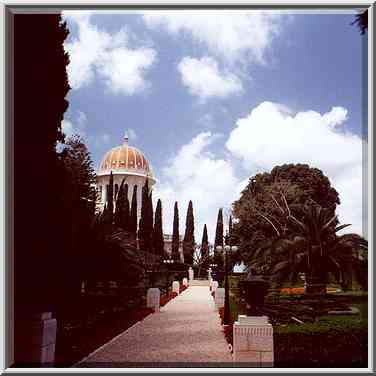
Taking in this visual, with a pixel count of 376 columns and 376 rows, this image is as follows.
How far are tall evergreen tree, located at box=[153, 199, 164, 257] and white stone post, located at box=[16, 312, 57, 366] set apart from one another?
31034 mm

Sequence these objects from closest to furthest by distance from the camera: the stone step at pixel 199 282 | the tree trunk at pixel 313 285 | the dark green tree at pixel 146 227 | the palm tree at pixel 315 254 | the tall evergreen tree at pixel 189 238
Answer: the palm tree at pixel 315 254 < the tree trunk at pixel 313 285 < the dark green tree at pixel 146 227 < the stone step at pixel 199 282 < the tall evergreen tree at pixel 189 238

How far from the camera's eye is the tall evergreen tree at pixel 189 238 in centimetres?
4597

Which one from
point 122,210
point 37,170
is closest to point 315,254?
point 37,170

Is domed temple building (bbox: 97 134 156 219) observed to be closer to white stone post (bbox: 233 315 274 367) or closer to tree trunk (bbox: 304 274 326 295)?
tree trunk (bbox: 304 274 326 295)

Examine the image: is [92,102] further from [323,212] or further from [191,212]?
[191,212]

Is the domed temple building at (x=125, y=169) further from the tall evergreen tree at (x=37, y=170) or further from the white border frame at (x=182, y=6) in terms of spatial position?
the white border frame at (x=182, y=6)

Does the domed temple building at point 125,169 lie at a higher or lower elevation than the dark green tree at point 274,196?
higher

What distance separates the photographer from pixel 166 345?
11625 millimetres

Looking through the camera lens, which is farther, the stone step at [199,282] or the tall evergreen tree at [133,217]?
the stone step at [199,282]

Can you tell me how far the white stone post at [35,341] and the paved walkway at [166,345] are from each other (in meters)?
1.07

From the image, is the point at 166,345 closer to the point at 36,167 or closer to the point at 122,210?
the point at 36,167

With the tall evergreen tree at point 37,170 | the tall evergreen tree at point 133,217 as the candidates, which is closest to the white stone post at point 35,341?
the tall evergreen tree at point 37,170

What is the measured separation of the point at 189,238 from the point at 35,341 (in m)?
38.5

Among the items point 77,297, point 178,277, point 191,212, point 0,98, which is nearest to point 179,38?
point 0,98
